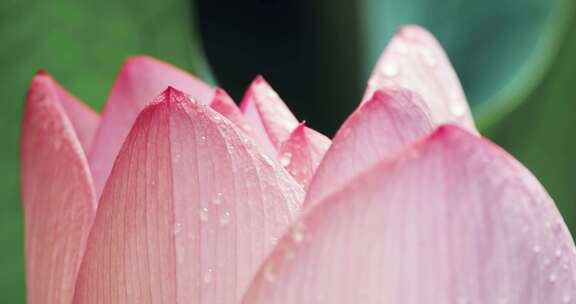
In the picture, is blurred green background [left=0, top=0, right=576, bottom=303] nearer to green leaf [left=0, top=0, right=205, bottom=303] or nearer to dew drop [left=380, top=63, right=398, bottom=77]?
green leaf [left=0, top=0, right=205, bottom=303]

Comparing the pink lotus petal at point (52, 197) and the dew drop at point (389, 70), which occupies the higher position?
the dew drop at point (389, 70)

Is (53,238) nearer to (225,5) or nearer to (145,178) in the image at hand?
(145,178)

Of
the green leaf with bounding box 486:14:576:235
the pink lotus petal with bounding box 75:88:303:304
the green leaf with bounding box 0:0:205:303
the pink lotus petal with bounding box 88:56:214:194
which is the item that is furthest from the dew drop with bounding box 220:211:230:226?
the green leaf with bounding box 486:14:576:235

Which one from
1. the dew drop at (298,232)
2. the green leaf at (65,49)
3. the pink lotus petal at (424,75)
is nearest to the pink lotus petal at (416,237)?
the dew drop at (298,232)

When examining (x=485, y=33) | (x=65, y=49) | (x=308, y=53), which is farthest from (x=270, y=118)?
(x=485, y=33)

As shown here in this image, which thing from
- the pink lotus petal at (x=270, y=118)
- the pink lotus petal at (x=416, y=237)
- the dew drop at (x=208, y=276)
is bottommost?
the dew drop at (x=208, y=276)

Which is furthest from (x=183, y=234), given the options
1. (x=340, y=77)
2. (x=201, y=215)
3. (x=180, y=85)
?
(x=340, y=77)

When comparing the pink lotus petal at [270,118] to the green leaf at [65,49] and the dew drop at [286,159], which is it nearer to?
the dew drop at [286,159]

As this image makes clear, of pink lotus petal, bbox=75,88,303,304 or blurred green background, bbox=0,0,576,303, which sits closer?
pink lotus petal, bbox=75,88,303,304

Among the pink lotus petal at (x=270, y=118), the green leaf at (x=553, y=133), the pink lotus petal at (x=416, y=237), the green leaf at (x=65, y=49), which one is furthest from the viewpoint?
the green leaf at (x=553, y=133)
